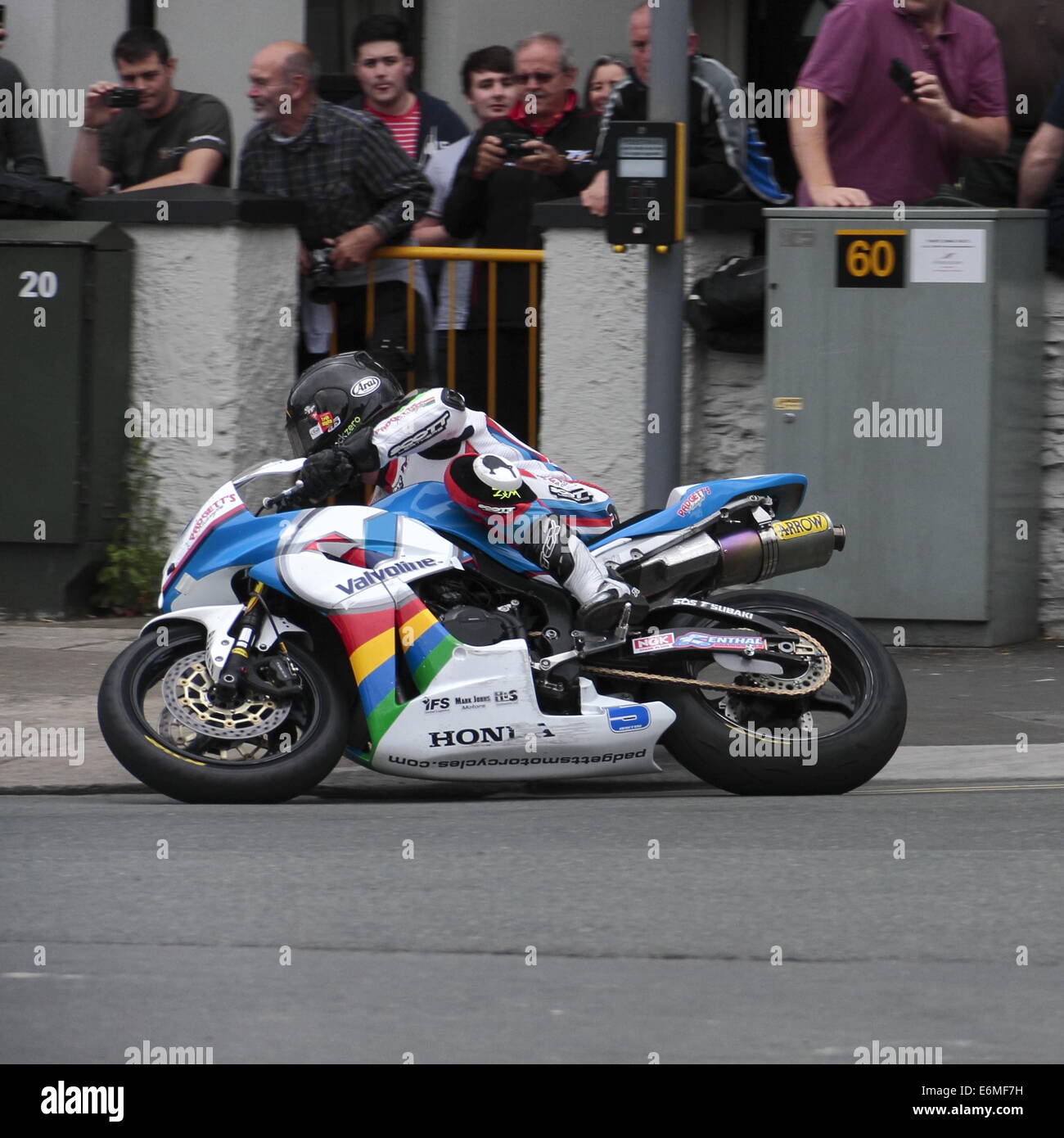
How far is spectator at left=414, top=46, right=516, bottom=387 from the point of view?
11.2 m

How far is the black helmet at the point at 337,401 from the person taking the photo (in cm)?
754

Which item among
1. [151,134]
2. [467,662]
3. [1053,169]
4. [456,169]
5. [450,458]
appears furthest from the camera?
[151,134]

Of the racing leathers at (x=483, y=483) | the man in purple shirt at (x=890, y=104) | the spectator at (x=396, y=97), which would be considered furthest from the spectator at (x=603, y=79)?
the racing leathers at (x=483, y=483)

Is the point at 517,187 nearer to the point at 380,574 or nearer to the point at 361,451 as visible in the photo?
the point at 361,451

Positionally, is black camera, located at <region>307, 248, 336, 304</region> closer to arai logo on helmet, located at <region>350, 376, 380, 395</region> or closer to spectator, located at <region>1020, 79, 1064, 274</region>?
spectator, located at <region>1020, 79, 1064, 274</region>

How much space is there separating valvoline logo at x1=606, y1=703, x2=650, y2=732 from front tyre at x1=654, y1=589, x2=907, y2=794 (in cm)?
14

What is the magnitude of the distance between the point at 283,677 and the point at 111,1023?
254cm

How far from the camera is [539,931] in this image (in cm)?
557

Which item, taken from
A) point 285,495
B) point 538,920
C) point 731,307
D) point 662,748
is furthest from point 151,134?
point 538,920

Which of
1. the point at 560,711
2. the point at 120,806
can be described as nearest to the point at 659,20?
the point at 560,711

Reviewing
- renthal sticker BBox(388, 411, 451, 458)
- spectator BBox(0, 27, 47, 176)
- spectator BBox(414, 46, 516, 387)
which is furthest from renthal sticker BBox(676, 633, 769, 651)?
spectator BBox(0, 27, 47, 176)

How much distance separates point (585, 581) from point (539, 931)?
2.06 metres

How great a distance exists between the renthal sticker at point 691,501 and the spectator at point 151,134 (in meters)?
4.36

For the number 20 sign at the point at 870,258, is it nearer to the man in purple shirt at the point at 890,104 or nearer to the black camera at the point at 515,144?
the man in purple shirt at the point at 890,104
